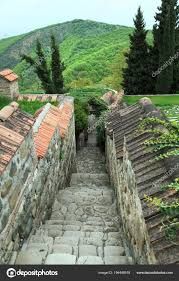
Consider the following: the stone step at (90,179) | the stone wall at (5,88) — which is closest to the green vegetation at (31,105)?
the stone wall at (5,88)

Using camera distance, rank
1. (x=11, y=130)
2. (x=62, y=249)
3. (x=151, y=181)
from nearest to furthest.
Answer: (x=151, y=181)
(x=11, y=130)
(x=62, y=249)

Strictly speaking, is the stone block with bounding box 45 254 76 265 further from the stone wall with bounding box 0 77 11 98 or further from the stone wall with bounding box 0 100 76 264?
the stone wall with bounding box 0 77 11 98

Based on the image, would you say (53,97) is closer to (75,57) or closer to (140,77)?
(140,77)

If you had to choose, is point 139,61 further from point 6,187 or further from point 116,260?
point 6,187

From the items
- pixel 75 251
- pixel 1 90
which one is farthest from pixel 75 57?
pixel 75 251

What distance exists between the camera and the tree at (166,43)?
88.5 feet

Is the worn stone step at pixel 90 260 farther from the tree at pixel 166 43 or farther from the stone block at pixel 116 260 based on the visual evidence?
the tree at pixel 166 43

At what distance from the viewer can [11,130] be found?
5.61 metres

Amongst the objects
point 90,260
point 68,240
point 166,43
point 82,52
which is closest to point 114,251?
point 90,260

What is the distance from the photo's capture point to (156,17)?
29.5 m

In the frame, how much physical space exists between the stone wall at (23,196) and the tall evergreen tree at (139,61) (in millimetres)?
23284

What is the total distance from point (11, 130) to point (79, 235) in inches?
88.5

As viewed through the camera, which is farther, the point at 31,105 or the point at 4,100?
the point at 4,100

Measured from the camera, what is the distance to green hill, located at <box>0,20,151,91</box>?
2044 inches
